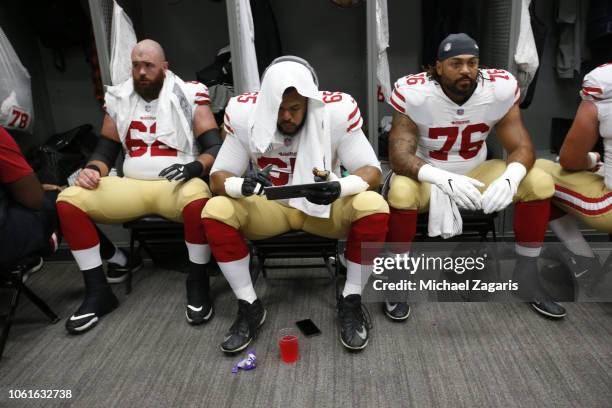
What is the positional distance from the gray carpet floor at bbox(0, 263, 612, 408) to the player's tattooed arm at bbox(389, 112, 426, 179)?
61 cm

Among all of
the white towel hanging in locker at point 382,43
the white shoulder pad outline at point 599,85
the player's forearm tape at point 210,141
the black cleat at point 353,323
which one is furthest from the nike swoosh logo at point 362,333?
the white towel hanging in locker at point 382,43

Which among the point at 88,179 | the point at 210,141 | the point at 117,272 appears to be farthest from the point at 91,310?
the point at 210,141

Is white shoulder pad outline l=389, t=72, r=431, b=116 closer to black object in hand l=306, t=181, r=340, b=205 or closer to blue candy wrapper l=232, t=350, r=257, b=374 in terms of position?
black object in hand l=306, t=181, r=340, b=205

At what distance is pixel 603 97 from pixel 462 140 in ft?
1.71

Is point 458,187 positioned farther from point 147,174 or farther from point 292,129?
point 147,174

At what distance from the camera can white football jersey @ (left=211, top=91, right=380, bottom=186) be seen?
5.98ft

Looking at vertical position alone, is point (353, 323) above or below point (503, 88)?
below

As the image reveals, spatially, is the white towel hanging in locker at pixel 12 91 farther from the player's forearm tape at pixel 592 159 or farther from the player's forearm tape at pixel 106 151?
the player's forearm tape at pixel 592 159

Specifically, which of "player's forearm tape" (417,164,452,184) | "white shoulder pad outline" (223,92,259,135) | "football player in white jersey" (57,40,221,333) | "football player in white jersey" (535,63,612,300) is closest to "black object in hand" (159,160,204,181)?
"football player in white jersey" (57,40,221,333)

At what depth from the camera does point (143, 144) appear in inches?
86.4

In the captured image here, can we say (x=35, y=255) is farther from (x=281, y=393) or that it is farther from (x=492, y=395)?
(x=492, y=395)

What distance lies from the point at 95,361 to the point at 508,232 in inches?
81.5

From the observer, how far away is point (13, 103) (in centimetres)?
257

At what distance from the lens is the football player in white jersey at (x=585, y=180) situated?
1766 millimetres
